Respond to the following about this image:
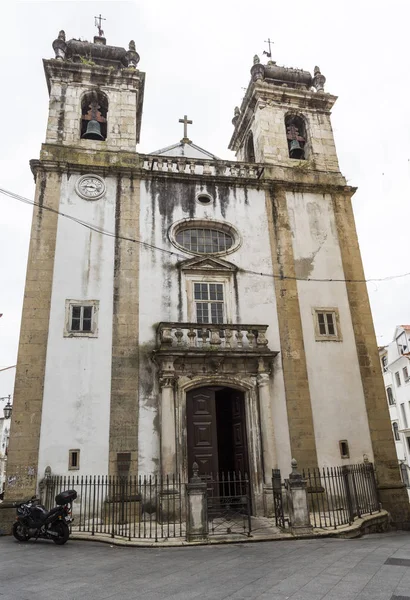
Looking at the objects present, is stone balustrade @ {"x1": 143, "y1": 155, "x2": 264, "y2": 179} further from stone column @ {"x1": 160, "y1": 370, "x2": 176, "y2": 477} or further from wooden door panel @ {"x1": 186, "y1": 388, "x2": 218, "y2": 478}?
wooden door panel @ {"x1": 186, "y1": 388, "x2": 218, "y2": 478}

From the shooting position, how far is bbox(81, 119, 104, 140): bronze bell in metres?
17.3

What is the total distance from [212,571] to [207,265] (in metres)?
10.0

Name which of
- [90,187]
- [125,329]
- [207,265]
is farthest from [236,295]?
[90,187]

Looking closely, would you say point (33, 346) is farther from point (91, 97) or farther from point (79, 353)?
point (91, 97)

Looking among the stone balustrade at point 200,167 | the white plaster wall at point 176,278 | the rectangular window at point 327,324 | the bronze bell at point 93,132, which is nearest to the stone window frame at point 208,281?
the white plaster wall at point 176,278

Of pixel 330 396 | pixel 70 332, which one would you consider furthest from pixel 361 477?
pixel 70 332

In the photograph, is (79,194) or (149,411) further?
(79,194)

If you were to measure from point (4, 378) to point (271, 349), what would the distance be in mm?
33552

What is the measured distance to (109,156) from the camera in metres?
16.6

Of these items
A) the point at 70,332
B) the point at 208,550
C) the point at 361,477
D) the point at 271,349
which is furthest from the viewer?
the point at 271,349

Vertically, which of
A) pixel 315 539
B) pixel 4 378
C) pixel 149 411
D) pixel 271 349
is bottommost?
pixel 315 539

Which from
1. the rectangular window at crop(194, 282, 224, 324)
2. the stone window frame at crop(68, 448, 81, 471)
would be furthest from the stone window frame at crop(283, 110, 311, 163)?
the stone window frame at crop(68, 448, 81, 471)

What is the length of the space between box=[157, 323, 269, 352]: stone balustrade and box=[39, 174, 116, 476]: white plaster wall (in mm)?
1885

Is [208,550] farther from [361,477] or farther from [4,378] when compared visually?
[4,378]
